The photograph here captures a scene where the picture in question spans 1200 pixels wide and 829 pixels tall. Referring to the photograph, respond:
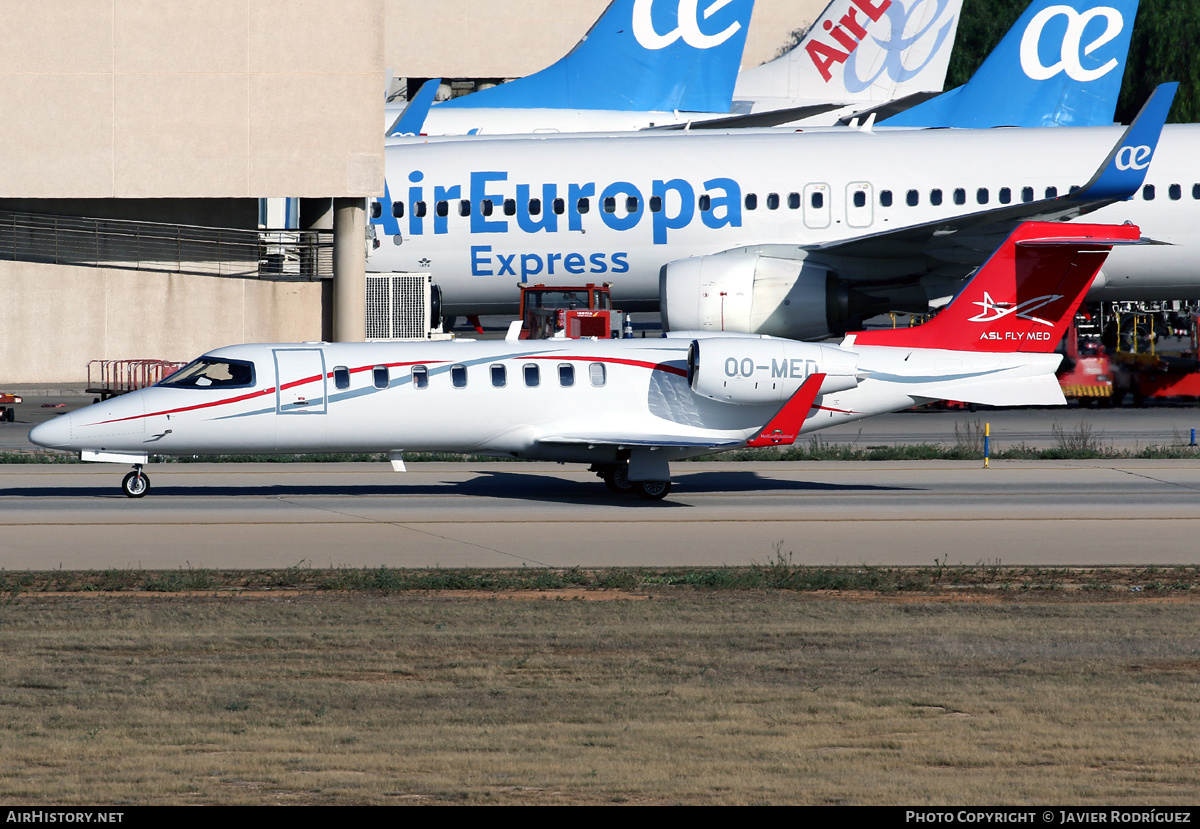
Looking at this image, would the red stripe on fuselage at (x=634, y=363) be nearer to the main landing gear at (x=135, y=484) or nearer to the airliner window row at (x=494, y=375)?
the airliner window row at (x=494, y=375)

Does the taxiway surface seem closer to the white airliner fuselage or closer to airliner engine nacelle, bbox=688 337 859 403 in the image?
airliner engine nacelle, bbox=688 337 859 403

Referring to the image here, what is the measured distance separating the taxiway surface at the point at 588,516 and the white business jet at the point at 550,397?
96 cm

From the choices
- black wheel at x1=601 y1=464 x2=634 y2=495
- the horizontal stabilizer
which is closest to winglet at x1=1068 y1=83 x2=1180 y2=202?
the horizontal stabilizer

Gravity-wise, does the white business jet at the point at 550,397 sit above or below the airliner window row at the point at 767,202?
below

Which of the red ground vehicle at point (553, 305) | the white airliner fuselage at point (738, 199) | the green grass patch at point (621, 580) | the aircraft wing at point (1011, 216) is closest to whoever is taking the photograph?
the green grass patch at point (621, 580)

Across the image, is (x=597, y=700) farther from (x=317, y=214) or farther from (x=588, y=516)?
(x=317, y=214)

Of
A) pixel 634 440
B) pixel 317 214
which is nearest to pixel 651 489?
pixel 634 440

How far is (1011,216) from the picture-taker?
1294 inches

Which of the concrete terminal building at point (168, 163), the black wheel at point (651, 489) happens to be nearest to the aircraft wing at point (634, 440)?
the black wheel at point (651, 489)

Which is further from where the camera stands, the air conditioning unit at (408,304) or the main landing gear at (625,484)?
the air conditioning unit at (408,304)

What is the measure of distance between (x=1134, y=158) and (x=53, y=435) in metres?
22.0

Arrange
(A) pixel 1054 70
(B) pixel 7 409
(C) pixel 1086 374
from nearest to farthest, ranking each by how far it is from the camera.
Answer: (B) pixel 7 409 < (C) pixel 1086 374 < (A) pixel 1054 70

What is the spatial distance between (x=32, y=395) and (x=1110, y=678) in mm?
32172

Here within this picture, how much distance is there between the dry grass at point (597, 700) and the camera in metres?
8.95
